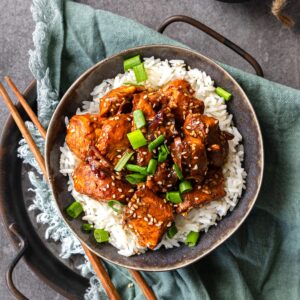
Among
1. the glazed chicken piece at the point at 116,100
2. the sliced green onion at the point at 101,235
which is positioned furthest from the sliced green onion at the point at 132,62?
the sliced green onion at the point at 101,235

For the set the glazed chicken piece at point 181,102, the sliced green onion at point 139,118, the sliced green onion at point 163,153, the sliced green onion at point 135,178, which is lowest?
the sliced green onion at point 135,178

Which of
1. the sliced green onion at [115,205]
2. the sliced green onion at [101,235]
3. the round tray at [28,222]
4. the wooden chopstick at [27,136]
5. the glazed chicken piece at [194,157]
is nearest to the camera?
the glazed chicken piece at [194,157]

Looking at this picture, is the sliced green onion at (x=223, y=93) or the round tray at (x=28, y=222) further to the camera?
the round tray at (x=28, y=222)

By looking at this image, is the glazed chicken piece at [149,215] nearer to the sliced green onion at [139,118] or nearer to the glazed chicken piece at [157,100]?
the sliced green onion at [139,118]

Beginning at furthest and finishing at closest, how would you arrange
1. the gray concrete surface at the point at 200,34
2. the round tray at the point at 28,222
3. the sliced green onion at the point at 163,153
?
1. the gray concrete surface at the point at 200,34
2. the round tray at the point at 28,222
3. the sliced green onion at the point at 163,153

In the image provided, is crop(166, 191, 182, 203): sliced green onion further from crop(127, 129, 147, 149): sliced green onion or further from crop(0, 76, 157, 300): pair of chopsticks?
crop(0, 76, 157, 300): pair of chopsticks

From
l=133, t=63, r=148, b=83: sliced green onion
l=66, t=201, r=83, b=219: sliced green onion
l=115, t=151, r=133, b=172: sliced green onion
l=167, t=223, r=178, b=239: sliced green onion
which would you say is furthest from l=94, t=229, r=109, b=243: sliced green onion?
l=133, t=63, r=148, b=83: sliced green onion

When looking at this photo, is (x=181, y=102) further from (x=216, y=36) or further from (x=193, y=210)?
(x=216, y=36)
